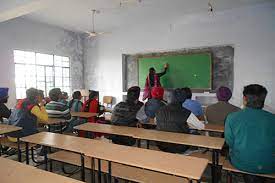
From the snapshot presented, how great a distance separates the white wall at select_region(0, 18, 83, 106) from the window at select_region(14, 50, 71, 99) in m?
0.19

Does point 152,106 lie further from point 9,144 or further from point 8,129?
point 9,144

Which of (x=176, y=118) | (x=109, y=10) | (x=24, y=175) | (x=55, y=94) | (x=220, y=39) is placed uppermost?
(x=109, y=10)

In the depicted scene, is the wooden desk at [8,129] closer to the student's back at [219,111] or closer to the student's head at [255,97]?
the student's back at [219,111]

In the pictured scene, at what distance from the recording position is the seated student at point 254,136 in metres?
2.08

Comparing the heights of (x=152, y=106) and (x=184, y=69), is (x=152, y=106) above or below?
below

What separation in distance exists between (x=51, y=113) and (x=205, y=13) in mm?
4946

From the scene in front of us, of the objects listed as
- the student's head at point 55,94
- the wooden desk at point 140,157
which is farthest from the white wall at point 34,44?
the wooden desk at point 140,157

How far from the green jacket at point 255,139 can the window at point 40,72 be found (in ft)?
20.9

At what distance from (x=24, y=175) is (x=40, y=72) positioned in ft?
20.6

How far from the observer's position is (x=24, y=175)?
1.60 meters

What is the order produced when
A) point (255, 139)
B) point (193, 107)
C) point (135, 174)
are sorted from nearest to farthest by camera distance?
point (255, 139) < point (135, 174) < point (193, 107)

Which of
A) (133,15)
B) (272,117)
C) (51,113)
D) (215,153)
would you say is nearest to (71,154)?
(51,113)

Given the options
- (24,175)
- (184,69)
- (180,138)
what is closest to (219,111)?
(180,138)

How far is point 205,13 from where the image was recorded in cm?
629
